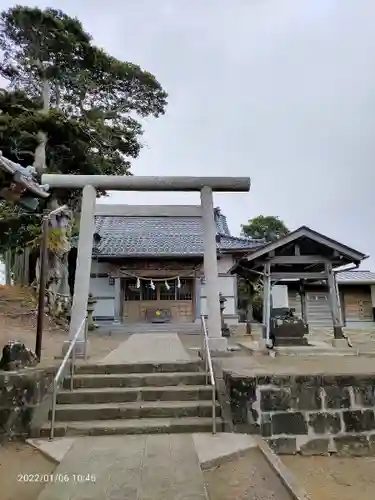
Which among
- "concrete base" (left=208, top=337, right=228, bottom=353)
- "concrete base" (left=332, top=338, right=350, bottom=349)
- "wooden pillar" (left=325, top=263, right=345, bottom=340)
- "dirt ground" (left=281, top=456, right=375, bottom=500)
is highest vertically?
"wooden pillar" (left=325, top=263, right=345, bottom=340)

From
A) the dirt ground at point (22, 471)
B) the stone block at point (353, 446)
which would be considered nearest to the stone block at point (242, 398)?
the stone block at point (353, 446)

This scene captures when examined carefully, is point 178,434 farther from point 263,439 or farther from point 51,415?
point 51,415

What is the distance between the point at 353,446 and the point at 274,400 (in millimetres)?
1066

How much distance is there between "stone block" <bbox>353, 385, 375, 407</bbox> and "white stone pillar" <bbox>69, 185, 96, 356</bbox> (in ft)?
14.6

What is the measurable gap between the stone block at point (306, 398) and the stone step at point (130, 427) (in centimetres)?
94

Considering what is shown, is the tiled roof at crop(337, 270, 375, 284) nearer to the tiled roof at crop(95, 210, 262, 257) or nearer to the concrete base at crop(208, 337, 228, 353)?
the tiled roof at crop(95, 210, 262, 257)

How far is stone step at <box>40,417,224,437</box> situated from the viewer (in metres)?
4.15

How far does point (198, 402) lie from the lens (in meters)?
4.74

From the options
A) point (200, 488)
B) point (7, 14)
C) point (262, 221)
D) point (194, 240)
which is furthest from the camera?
point (262, 221)

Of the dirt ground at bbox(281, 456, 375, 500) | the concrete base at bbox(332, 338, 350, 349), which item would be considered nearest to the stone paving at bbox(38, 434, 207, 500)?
the dirt ground at bbox(281, 456, 375, 500)

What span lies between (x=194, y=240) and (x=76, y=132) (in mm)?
7144

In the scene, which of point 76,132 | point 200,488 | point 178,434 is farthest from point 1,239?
point 200,488

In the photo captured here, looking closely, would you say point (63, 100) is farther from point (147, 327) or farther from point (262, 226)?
point (262, 226)

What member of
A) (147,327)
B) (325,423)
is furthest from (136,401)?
(147,327)
